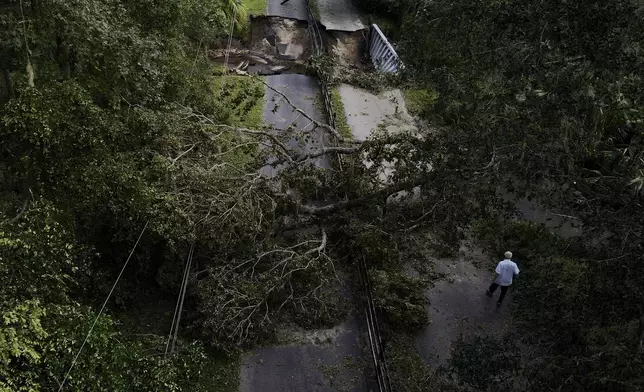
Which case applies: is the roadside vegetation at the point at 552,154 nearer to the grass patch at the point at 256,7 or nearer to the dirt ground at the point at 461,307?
the dirt ground at the point at 461,307

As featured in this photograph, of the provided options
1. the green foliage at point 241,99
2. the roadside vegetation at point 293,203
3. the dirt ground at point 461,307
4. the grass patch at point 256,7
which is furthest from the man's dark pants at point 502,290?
the grass patch at point 256,7

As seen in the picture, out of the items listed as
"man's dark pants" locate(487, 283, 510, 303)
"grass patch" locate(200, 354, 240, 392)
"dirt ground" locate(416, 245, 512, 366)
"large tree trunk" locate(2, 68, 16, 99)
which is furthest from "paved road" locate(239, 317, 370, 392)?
"large tree trunk" locate(2, 68, 16, 99)

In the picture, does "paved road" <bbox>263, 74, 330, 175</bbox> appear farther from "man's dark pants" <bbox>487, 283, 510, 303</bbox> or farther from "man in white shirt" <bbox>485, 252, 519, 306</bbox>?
"man in white shirt" <bbox>485, 252, 519, 306</bbox>

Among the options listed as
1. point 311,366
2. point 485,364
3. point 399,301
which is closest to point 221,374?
point 311,366

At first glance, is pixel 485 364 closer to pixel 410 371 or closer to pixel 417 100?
pixel 410 371

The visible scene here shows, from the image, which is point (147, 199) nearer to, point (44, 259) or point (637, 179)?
point (44, 259)
